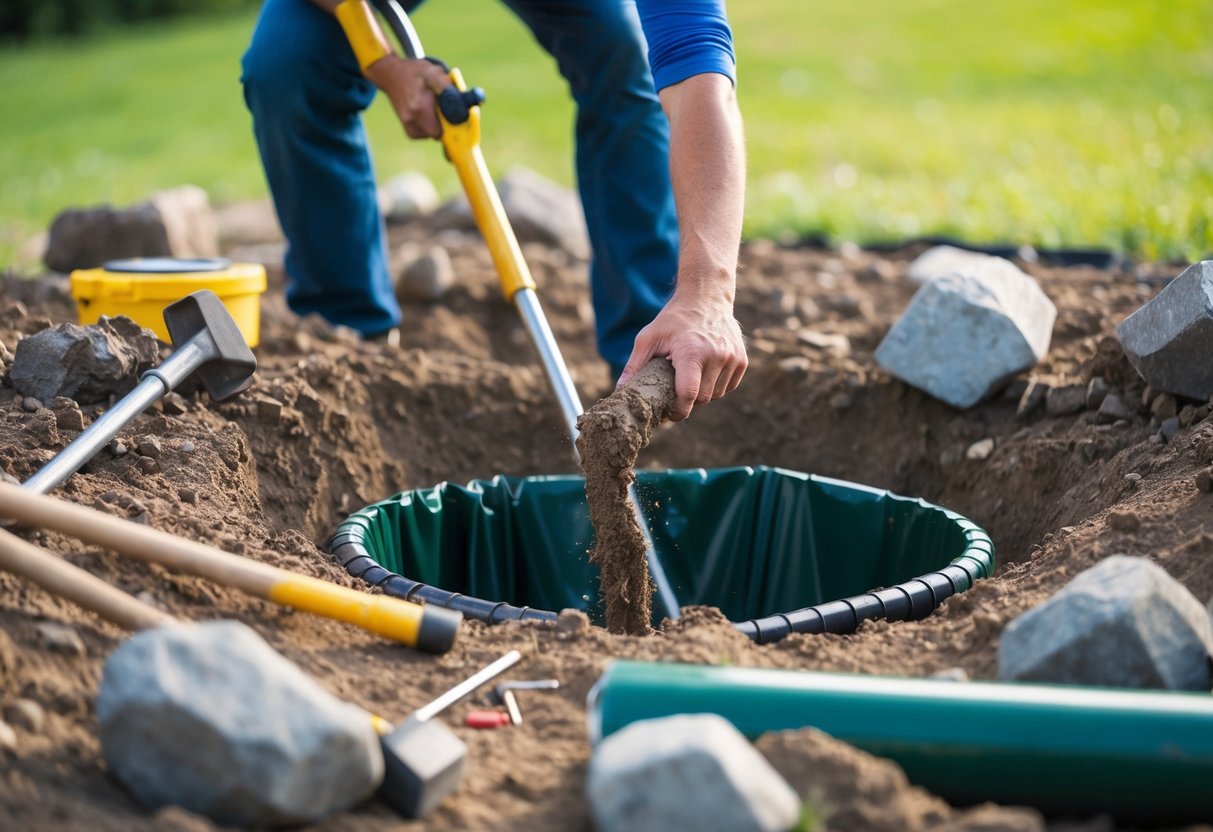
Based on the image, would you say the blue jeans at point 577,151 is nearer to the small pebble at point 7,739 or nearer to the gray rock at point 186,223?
the gray rock at point 186,223

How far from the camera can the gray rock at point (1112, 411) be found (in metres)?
2.49

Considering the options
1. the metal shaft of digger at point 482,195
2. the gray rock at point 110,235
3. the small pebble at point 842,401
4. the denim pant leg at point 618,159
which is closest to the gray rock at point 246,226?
the gray rock at point 110,235

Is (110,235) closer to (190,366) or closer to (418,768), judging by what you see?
(190,366)

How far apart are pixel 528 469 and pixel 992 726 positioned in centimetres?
182

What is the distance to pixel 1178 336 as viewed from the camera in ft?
7.22

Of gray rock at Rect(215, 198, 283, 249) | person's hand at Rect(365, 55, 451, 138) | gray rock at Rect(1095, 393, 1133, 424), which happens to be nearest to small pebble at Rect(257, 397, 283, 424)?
person's hand at Rect(365, 55, 451, 138)

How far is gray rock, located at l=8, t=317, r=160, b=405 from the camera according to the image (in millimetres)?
2230

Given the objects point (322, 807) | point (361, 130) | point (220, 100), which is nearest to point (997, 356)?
point (361, 130)

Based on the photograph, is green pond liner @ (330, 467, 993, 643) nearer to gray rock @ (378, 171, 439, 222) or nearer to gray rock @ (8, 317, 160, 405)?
Answer: gray rock @ (8, 317, 160, 405)

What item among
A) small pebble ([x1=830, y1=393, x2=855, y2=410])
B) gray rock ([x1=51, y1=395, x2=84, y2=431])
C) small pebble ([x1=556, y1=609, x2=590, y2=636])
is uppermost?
gray rock ([x1=51, y1=395, x2=84, y2=431])

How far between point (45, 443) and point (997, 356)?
1918 millimetres

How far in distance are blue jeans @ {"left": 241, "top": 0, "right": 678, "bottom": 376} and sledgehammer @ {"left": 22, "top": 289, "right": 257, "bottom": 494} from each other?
2.64 ft

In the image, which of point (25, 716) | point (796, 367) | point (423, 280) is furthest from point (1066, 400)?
point (25, 716)

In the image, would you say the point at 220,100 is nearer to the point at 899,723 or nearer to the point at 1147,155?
the point at 1147,155
